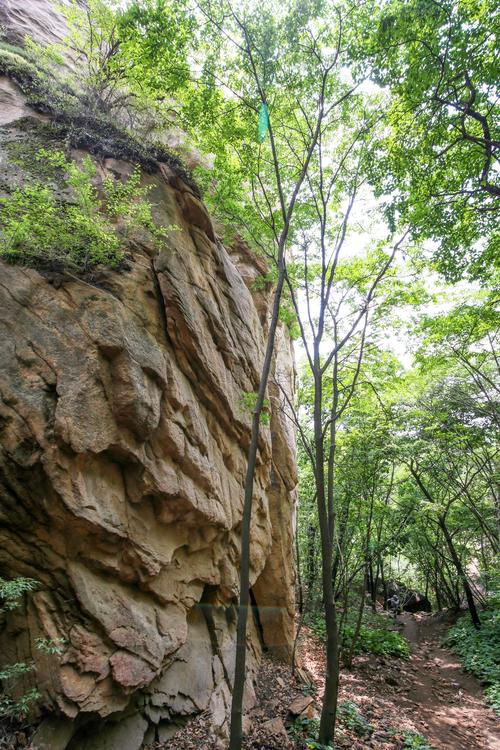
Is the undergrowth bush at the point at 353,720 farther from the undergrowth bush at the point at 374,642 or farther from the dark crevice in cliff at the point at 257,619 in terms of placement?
the undergrowth bush at the point at 374,642

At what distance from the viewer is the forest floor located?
666cm

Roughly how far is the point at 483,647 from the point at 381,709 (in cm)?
684

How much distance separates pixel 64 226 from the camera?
5.51 metres

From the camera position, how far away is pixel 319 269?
9.89 metres

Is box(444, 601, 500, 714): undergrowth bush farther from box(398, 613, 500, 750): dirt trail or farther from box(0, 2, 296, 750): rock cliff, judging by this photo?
box(0, 2, 296, 750): rock cliff

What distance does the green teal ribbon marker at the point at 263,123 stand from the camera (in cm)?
741

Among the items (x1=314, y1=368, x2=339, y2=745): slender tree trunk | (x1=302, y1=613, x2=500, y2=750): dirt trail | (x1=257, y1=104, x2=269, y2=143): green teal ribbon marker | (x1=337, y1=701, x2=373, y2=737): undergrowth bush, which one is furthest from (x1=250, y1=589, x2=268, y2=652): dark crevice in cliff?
(x1=257, y1=104, x2=269, y2=143): green teal ribbon marker

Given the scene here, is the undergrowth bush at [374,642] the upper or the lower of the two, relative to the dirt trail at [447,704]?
upper

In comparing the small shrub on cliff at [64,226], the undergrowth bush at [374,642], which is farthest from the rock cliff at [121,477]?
the undergrowth bush at [374,642]

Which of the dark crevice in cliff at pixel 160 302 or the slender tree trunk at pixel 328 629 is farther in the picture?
the dark crevice in cliff at pixel 160 302

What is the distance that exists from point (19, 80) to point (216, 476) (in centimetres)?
962

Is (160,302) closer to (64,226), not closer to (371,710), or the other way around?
(64,226)

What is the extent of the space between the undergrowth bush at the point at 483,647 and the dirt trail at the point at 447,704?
0.29m

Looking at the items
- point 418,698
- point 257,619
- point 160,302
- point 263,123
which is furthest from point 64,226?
point 418,698
